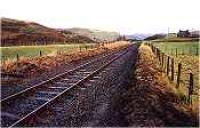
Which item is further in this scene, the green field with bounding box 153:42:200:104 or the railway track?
the green field with bounding box 153:42:200:104

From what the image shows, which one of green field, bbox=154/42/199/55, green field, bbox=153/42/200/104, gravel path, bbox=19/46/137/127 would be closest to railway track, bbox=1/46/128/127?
gravel path, bbox=19/46/137/127

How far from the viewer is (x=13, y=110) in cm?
1234

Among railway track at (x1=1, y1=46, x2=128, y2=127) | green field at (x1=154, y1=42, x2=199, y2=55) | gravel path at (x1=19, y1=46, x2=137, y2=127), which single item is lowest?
green field at (x1=154, y1=42, x2=199, y2=55)

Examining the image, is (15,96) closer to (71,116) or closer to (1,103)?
(1,103)

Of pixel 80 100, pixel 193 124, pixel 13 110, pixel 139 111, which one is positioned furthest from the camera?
pixel 80 100

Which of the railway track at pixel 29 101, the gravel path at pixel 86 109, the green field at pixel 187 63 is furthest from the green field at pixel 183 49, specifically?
the railway track at pixel 29 101

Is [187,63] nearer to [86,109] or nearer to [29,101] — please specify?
[29,101]

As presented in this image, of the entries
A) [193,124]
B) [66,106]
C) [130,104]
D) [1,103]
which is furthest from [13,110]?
[193,124]

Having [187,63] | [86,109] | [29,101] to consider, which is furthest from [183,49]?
[86,109]

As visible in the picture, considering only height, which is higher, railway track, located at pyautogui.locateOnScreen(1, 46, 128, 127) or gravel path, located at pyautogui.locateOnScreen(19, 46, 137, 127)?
railway track, located at pyautogui.locateOnScreen(1, 46, 128, 127)

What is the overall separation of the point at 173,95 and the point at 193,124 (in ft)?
12.4

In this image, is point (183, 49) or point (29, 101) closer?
point (29, 101)

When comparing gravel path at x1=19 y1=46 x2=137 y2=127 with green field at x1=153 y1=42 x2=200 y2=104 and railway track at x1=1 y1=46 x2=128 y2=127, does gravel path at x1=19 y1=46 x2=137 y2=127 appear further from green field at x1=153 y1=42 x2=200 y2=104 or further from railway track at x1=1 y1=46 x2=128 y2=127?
green field at x1=153 y1=42 x2=200 y2=104

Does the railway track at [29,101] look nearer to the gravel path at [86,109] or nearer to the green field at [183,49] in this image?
the gravel path at [86,109]
